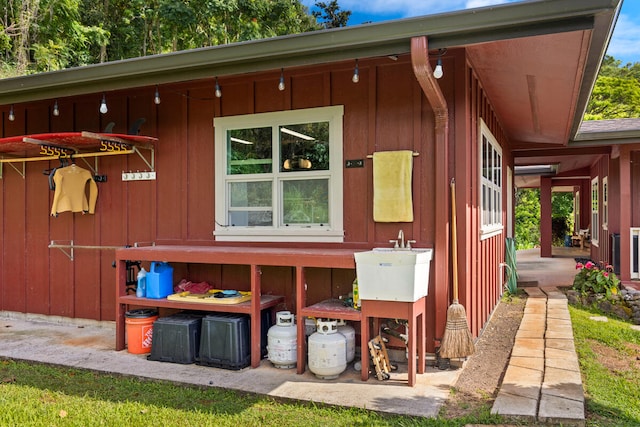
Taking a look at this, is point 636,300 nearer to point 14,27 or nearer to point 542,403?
point 542,403

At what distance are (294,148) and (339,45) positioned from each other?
1.33 meters

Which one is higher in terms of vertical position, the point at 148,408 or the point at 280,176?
the point at 280,176

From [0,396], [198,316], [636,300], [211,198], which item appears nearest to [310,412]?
[198,316]

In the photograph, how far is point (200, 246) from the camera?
514 cm

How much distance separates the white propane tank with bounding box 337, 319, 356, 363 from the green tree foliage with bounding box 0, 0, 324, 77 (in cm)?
1231

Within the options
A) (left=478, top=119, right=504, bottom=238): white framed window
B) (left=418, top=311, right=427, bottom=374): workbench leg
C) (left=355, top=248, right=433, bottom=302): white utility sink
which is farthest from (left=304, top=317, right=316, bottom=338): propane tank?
(left=478, top=119, right=504, bottom=238): white framed window

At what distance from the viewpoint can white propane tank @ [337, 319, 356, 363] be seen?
4.12 m

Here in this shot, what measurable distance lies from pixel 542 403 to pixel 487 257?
2943 millimetres

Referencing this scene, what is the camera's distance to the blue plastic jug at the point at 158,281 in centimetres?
473

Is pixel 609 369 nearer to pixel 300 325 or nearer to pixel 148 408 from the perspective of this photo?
pixel 300 325

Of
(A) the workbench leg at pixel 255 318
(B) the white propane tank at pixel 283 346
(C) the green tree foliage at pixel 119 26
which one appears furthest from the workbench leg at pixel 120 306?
(C) the green tree foliage at pixel 119 26

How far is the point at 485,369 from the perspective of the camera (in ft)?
13.7

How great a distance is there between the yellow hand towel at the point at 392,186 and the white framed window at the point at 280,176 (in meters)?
0.36

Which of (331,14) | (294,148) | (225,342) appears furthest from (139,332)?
(331,14)
